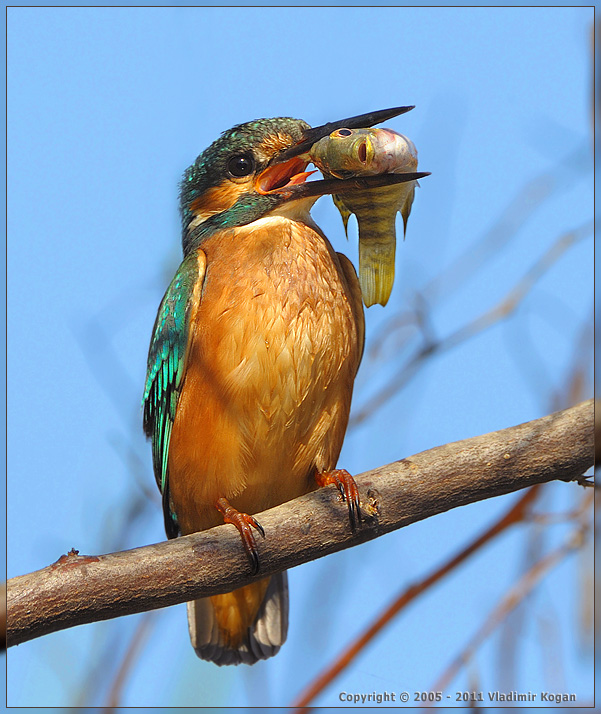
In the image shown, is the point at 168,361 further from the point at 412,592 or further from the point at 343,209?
the point at 412,592

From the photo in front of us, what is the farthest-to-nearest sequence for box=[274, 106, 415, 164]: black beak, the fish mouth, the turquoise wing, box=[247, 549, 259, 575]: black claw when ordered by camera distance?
the fish mouth < box=[274, 106, 415, 164]: black beak < the turquoise wing < box=[247, 549, 259, 575]: black claw

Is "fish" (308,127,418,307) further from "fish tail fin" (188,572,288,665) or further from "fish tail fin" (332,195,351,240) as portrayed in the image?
"fish tail fin" (188,572,288,665)

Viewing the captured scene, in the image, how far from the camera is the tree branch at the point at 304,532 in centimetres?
233

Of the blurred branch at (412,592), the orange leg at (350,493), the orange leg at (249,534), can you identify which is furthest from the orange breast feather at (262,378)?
the blurred branch at (412,592)

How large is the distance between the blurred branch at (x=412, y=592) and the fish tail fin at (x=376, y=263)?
1.10 m

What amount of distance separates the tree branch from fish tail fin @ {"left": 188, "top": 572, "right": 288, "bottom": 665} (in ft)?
3.86

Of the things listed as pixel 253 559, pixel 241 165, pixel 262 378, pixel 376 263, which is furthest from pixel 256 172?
pixel 253 559

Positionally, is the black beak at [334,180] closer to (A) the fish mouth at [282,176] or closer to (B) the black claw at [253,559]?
(A) the fish mouth at [282,176]

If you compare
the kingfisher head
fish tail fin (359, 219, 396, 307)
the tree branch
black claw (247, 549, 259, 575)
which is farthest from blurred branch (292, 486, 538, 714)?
the kingfisher head

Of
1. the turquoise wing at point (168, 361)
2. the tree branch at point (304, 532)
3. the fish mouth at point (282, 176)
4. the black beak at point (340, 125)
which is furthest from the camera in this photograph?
the fish mouth at point (282, 176)

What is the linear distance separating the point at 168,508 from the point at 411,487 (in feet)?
4.42

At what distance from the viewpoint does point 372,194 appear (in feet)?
10.8

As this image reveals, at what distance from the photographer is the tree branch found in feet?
7.65

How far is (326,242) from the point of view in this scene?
11.5ft
